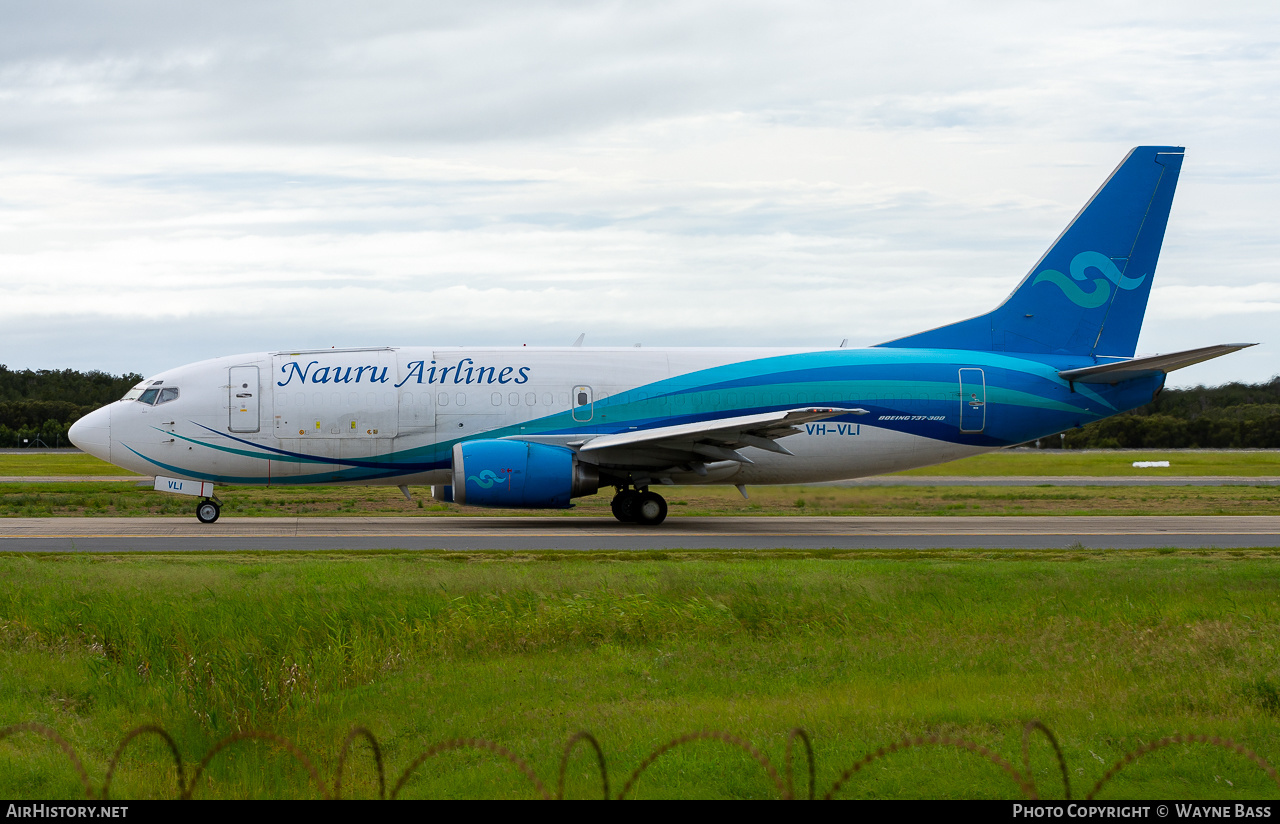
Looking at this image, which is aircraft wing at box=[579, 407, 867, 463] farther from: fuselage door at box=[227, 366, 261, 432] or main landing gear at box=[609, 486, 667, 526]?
fuselage door at box=[227, 366, 261, 432]

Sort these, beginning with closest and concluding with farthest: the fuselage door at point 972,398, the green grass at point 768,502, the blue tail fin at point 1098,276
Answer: the fuselage door at point 972,398
the blue tail fin at point 1098,276
the green grass at point 768,502

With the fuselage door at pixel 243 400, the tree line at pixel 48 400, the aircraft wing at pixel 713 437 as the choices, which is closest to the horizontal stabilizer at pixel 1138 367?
the aircraft wing at pixel 713 437

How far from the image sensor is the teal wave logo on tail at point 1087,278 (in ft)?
86.9

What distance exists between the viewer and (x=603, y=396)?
24.7 m

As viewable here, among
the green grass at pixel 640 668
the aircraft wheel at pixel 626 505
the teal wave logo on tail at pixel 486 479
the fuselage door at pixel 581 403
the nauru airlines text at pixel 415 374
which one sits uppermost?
the nauru airlines text at pixel 415 374

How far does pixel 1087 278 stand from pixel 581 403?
12620 millimetres

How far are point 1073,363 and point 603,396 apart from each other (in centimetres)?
1131

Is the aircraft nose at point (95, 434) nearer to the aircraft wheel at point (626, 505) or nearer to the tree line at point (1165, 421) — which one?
the aircraft wheel at point (626, 505)

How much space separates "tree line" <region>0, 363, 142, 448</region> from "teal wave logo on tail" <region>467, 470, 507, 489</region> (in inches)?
2174

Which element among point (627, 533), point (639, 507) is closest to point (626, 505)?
point (639, 507)

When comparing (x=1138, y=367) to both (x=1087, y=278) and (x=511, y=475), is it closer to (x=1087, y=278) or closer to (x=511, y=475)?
(x=1087, y=278)

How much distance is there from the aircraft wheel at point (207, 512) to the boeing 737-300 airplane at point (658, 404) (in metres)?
0.06

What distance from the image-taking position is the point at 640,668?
1012 cm

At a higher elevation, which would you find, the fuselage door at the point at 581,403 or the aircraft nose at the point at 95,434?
the fuselage door at the point at 581,403
